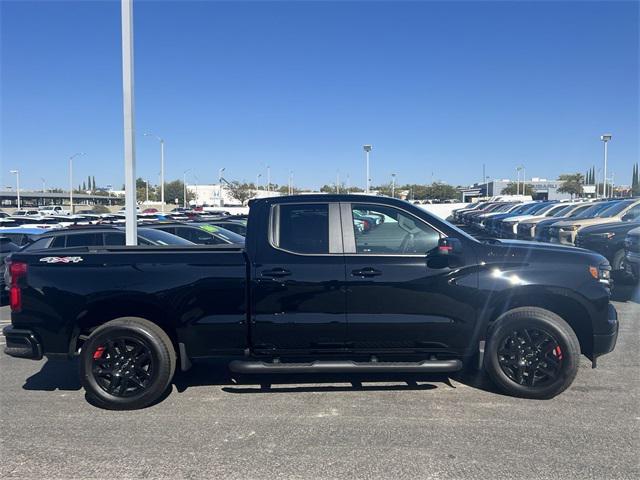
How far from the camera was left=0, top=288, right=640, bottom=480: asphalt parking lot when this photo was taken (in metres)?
3.74

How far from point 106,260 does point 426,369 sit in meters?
2.99

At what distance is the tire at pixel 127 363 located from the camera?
4875 millimetres

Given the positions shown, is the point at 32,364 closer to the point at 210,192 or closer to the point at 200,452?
the point at 200,452

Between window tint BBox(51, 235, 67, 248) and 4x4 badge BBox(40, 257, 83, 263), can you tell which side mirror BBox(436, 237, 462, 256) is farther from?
window tint BBox(51, 235, 67, 248)

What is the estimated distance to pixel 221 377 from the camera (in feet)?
19.1

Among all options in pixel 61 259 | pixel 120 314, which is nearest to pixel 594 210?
pixel 120 314

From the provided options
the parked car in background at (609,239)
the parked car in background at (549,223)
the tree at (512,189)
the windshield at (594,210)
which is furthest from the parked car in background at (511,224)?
the tree at (512,189)

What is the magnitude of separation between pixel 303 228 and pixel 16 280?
102 inches

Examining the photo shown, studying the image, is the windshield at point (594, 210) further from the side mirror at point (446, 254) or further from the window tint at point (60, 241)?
the window tint at point (60, 241)

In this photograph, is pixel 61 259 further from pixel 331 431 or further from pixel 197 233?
pixel 197 233

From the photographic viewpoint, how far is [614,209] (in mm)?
15156

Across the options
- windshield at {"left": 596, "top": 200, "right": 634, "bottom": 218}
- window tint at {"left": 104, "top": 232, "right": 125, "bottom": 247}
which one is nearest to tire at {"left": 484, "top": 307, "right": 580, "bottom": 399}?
window tint at {"left": 104, "top": 232, "right": 125, "bottom": 247}

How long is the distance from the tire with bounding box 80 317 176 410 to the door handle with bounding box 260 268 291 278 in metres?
1.07

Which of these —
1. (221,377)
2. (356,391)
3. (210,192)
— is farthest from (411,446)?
(210,192)
